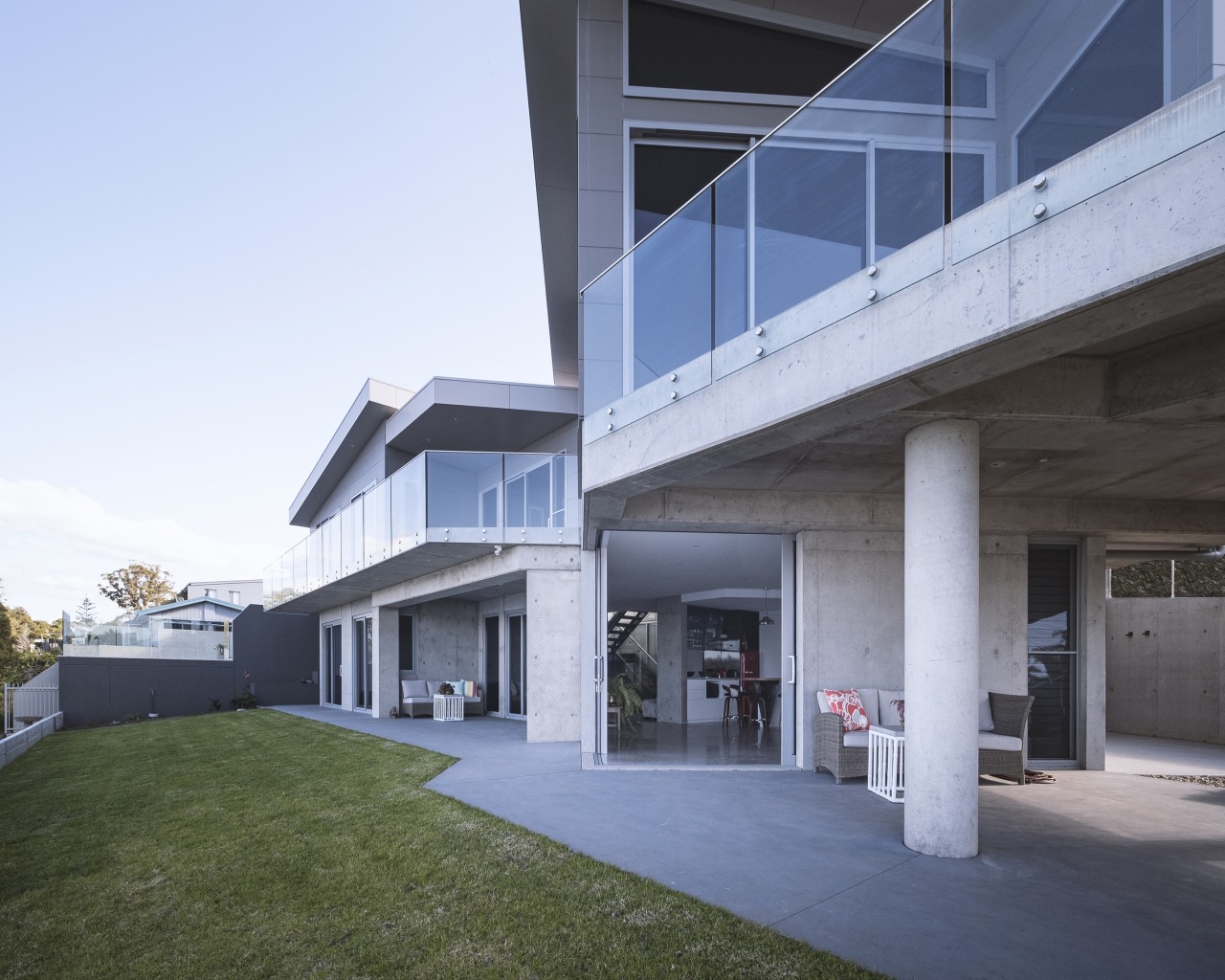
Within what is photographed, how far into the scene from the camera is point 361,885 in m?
5.09

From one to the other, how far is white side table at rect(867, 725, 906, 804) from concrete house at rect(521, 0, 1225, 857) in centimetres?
106

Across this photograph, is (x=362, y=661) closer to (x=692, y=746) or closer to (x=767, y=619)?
(x=767, y=619)

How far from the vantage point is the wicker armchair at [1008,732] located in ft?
26.3

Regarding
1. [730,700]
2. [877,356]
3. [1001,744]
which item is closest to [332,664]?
[730,700]

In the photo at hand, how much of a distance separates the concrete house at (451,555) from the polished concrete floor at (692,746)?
4.38 ft

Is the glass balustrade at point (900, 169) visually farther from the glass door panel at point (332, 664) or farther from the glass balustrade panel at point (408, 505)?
the glass door panel at point (332, 664)

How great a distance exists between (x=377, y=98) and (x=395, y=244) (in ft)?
16.8

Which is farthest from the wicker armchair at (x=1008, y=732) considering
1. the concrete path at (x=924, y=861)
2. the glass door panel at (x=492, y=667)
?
the glass door panel at (x=492, y=667)

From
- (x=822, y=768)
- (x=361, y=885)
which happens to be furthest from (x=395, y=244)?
(x=361, y=885)

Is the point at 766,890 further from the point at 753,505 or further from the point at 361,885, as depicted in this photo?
the point at 753,505

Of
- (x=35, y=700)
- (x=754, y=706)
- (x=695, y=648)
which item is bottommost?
(x=35, y=700)

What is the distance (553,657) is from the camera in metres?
12.8

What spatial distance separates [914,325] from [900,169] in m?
0.94

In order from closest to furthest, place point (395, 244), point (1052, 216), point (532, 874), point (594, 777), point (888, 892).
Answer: point (1052, 216) < point (888, 892) < point (532, 874) < point (594, 777) < point (395, 244)
